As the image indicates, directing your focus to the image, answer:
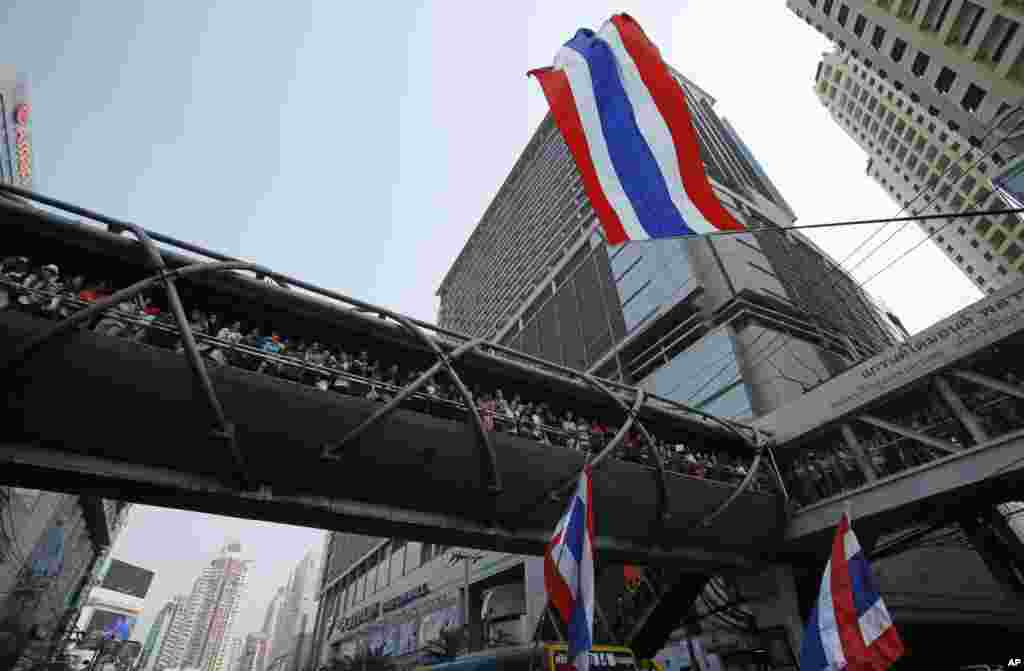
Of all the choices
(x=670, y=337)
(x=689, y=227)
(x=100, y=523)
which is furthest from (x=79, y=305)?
(x=100, y=523)

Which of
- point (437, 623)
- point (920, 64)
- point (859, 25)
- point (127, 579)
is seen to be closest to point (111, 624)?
point (127, 579)

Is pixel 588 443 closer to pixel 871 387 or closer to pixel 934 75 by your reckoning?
pixel 871 387

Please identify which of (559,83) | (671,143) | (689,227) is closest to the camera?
(689,227)

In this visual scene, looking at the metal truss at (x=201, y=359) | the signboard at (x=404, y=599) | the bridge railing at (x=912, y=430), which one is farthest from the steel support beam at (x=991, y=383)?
the signboard at (x=404, y=599)

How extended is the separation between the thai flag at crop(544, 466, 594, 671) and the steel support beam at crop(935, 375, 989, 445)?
36.6 feet

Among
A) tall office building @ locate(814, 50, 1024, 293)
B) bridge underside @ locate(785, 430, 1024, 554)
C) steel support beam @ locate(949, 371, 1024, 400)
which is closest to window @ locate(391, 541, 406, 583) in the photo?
bridge underside @ locate(785, 430, 1024, 554)

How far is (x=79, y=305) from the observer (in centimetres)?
763

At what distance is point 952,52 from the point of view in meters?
28.8

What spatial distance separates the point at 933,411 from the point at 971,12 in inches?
1029

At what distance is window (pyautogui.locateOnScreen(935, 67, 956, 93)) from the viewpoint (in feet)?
102

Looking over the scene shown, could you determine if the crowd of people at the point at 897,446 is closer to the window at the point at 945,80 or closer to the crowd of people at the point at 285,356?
the crowd of people at the point at 285,356

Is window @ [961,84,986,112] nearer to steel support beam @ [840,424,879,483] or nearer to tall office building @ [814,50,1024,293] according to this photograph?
steel support beam @ [840,424,879,483]

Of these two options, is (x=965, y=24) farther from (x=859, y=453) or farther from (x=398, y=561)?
(x=398, y=561)

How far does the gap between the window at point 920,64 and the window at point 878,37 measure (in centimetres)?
303
